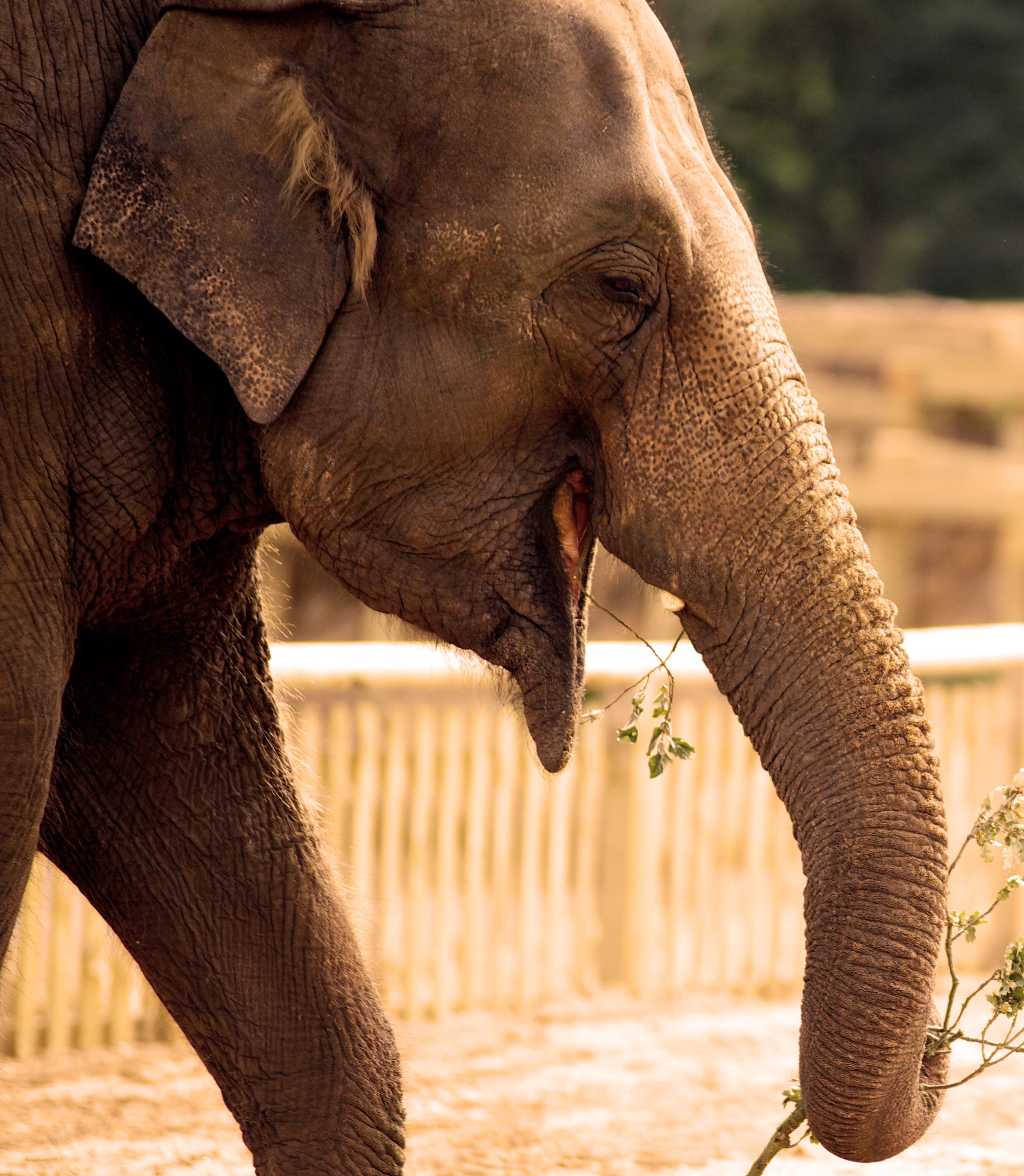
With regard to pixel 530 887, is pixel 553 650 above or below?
above

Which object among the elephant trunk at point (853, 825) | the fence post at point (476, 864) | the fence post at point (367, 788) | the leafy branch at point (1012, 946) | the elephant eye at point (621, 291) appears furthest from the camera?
the fence post at point (476, 864)

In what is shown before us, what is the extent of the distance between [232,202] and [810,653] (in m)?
0.97

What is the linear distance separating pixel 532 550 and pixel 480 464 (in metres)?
0.15

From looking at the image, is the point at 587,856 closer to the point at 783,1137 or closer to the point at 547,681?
the point at 783,1137

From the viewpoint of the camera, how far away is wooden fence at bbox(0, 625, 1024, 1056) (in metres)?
5.41

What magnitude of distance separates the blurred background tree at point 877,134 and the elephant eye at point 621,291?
23607mm

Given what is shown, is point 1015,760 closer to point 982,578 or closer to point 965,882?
point 965,882

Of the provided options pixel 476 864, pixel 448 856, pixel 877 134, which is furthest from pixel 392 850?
pixel 877 134

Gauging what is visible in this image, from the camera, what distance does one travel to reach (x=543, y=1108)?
504cm

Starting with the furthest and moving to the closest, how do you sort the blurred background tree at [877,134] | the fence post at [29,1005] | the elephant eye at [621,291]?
1. the blurred background tree at [877,134]
2. the fence post at [29,1005]
3. the elephant eye at [621,291]

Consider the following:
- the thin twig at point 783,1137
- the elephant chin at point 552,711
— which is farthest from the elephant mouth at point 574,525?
the thin twig at point 783,1137

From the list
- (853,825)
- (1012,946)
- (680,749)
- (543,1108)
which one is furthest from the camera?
(543,1108)

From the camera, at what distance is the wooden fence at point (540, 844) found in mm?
5414

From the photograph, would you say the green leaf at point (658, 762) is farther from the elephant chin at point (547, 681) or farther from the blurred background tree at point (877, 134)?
the blurred background tree at point (877, 134)
